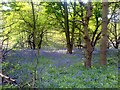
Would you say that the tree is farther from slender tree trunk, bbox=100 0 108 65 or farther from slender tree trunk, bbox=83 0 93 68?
slender tree trunk, bbox=83 0 93 68

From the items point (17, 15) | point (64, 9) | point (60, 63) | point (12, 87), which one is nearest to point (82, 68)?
point (60, 63)

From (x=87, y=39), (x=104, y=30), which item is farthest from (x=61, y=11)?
(x=87, y=39)

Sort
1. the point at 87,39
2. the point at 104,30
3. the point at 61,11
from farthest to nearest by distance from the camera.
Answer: the point at 61,11 → the point at 104,30 → the point at 87,39

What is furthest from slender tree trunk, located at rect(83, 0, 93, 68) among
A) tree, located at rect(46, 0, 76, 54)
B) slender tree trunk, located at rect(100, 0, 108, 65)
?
tree, located at rect(46, 0, 76, 54)

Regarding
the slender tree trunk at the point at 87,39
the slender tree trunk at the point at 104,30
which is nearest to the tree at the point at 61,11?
the slender tree trunk at the point at 104,30

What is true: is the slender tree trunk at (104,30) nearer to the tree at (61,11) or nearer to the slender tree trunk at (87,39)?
the slender tree trunk at (87,39)

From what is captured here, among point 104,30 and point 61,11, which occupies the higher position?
point 61,11

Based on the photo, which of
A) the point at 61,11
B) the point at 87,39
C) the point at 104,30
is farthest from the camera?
the point at 61,11

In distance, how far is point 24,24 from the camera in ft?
46.6

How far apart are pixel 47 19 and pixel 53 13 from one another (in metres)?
1.59

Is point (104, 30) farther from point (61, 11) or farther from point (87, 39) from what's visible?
point (61, 11)

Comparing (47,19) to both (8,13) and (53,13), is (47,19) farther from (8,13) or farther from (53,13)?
(8,13)

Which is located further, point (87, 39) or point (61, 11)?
point (61, 11)

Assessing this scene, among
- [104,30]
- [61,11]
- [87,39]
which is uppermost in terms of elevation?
[61,11]
